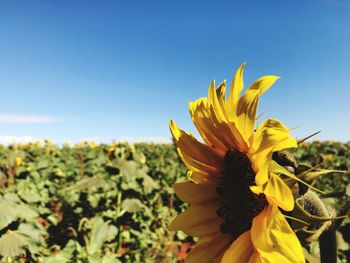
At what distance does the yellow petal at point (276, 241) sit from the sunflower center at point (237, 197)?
14cm

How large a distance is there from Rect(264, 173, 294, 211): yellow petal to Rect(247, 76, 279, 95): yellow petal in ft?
0.82

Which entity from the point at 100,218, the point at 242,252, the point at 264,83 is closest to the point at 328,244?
the point at 242,252

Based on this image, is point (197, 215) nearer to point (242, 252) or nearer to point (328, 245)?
point (242, 252)

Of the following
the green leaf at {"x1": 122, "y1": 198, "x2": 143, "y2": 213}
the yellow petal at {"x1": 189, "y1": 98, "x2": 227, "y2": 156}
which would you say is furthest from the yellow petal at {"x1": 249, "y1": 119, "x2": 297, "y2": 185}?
the green leaf at {"x1": 122, "y1": 198, "x2": 143, "y2": 213}

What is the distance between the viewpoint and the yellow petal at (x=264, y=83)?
996 mm

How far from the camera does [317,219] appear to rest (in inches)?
34.0

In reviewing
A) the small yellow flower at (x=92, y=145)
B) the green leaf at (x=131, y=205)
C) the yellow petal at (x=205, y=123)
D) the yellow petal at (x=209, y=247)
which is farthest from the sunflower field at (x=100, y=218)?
the small yellow flower at (x=92, y=145)

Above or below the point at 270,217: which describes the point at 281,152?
above

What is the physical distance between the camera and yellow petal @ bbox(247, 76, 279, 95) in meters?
1.00

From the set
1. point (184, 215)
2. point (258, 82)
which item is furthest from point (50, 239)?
point (258, 82)

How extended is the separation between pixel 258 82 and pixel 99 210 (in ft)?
19.9

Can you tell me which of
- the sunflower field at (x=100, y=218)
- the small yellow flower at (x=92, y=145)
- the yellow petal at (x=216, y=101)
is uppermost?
the small yellow flower at (x=92, y=145)

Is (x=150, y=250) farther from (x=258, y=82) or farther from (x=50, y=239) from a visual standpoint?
(x=258, y=82)

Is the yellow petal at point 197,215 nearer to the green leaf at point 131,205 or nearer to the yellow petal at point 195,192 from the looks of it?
the yellow petal at point 195,192
